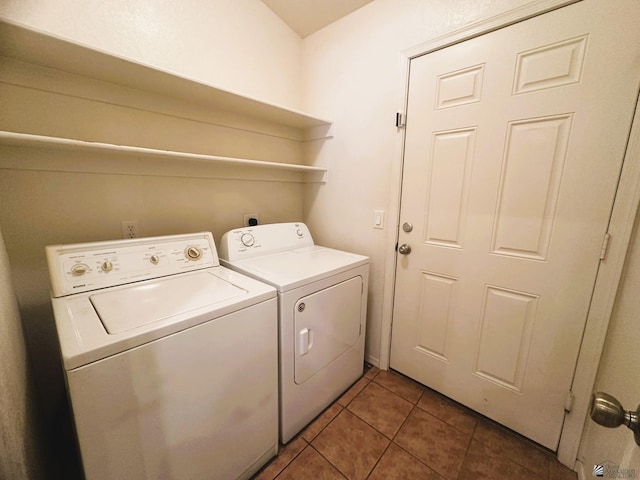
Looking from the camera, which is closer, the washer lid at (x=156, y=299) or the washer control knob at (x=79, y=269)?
the washer lid at (x=156, y=299)

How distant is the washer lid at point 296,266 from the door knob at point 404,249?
0.24 meters

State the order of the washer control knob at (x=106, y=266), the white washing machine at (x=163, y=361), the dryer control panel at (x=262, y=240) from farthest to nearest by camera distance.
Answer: the dryer control panel at (x=262, y=240) < the washer control knob at (x=106, y=266) < the white washing machine at (x=163, y=361)

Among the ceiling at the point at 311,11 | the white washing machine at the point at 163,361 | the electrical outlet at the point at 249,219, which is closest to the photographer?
the white washing machine at the point at 163,361

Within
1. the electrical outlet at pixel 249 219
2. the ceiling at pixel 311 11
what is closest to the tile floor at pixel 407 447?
the electrical outlet at pixel 249 219

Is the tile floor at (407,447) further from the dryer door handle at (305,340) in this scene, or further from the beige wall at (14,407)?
the beige wall at (14,407)

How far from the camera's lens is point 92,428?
708 mm

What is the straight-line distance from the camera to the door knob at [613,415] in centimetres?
A: 46

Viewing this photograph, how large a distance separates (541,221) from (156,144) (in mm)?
2026

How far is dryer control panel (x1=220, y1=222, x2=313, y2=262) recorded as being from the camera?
61.4 inches

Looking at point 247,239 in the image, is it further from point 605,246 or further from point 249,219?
point 605,246

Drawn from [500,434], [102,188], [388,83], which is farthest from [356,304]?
[102,188]

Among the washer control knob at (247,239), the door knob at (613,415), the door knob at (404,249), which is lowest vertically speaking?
the door knob at (613,415)

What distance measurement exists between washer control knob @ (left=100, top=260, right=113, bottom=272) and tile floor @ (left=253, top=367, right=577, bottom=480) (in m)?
1.16

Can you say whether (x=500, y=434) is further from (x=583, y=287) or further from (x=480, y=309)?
(x=583, y=287)
